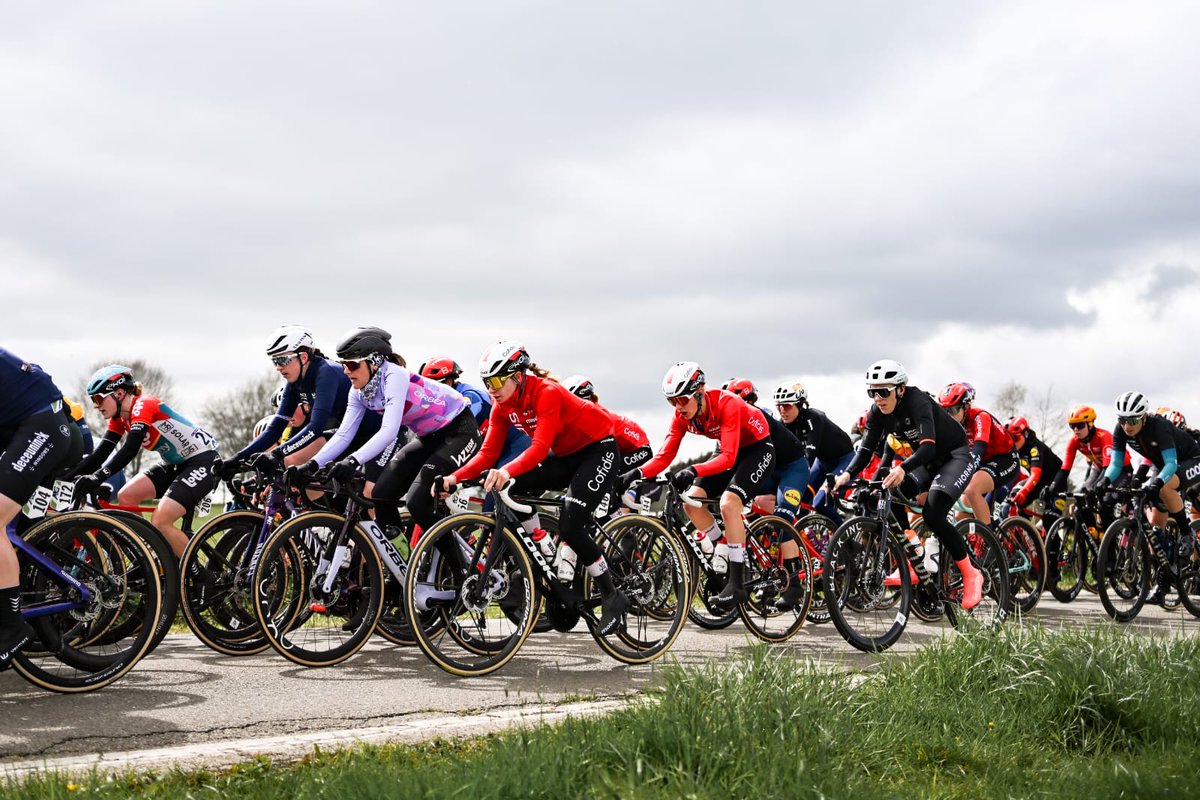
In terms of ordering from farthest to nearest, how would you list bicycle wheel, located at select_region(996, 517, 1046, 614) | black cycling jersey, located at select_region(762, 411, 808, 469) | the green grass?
bicycle wheel, located at select_region(996, 517, 1046, 614) < black cycling jersey, located at select_region(762, 411, 808, 469) < the green grass

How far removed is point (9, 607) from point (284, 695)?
149cm

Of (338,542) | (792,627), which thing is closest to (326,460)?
(338,542)

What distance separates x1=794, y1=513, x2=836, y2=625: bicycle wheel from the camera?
10.0 meters

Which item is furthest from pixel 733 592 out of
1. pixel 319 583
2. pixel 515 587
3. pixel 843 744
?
pixel 843 744

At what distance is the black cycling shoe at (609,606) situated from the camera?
313 inches

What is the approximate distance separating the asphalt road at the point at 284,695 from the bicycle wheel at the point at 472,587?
18 cm

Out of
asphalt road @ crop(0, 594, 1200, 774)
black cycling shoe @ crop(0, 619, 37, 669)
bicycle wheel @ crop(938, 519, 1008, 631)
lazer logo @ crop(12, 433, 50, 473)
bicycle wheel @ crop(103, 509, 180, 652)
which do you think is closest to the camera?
asphalt road @ crop(0, 594, 1200, 774)

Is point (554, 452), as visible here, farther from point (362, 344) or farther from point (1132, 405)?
point (1132, 405)

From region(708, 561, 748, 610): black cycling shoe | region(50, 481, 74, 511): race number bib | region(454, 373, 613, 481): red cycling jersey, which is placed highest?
region(454, 373, 613, 481): red cycling jersey

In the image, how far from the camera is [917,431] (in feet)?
32.5

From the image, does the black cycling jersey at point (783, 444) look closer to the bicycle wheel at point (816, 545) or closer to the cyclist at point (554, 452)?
the bicycle wheel at point (816, 545)

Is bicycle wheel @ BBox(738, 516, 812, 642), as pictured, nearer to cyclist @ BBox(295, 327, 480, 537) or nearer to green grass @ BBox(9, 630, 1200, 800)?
cyclist @ BBox(295, 327, 480, 537)

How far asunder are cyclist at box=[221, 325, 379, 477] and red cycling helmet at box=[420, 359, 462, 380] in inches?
66.5

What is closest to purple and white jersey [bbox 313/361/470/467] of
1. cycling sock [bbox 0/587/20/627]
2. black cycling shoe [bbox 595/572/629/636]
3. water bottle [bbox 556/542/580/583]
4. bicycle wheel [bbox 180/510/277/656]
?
bicycle wheel [bbox 180/510/277/656]
